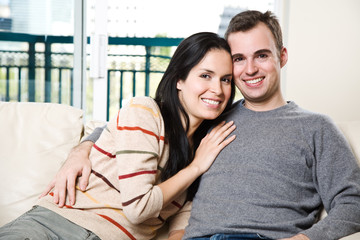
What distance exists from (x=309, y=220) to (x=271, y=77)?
1.87 ft

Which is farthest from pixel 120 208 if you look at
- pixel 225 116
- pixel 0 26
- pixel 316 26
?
pixel 316 26

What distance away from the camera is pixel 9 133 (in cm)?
182

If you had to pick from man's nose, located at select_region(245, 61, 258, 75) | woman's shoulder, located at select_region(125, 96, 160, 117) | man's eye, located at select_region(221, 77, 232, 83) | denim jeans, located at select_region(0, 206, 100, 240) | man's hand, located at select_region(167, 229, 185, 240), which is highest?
man's nose, located at select_region(245, 61, 258, 75)

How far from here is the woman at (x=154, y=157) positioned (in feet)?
4.50

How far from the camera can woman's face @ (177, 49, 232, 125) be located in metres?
1.57

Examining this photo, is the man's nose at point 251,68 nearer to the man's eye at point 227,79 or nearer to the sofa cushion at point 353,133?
the man's eye at point 227,79

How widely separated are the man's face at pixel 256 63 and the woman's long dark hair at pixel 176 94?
6 cm

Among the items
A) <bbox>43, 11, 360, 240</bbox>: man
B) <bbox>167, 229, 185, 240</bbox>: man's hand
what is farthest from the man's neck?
<bbox>167, 229, 185, 240</bbox>: man's hand

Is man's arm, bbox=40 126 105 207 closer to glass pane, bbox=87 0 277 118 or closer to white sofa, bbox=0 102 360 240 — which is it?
white sofa, bbox=0 102 360 240

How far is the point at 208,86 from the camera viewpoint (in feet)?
5.15

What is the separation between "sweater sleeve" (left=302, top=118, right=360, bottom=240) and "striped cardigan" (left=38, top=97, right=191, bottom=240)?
55cm

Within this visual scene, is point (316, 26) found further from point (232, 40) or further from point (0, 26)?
point (0, 26)

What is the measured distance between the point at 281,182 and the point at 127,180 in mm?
559

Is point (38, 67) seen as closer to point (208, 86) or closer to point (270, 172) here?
point (208, 86)
